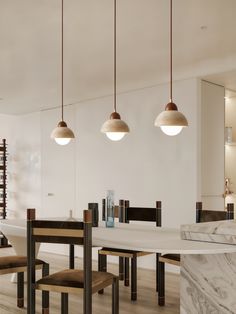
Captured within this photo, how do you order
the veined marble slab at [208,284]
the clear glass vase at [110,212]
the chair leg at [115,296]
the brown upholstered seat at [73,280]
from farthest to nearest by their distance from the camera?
the clear glass vase at [110,212]
the chair leg at [115,296]
the brown upholstered seat at [73,280]
the veined marble slab at [208,284]

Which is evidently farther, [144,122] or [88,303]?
[144,122]

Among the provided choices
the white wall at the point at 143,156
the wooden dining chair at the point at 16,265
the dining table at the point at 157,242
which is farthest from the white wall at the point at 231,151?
the wooden dining chair at the point at 16,265

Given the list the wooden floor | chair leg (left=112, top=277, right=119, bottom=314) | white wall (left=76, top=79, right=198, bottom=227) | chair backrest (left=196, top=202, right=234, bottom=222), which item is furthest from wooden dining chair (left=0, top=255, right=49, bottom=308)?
white wall (left=76, top=79, right=198, bottom=227)

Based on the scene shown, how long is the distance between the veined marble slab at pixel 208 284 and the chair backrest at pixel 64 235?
615 millimetres

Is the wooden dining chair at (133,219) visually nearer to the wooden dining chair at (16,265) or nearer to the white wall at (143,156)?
the wooden dining chair at (16,265)

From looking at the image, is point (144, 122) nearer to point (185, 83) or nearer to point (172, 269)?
point (185, 83)

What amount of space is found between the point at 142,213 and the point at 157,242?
1.59 metres

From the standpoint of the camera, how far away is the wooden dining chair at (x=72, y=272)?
275 cm

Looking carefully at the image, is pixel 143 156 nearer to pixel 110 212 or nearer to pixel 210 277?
pixel 110 212

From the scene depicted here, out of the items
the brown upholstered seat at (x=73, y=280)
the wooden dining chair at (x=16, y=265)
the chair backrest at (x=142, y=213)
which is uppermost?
the chair backrest at (x=142, y=213)

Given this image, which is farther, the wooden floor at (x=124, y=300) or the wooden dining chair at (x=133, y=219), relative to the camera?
the wooden dining chair at (x=133, y=219)

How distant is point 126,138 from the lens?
6113 millimetres

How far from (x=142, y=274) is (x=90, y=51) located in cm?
286

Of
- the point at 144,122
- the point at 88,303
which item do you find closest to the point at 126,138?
the point at 144,122
